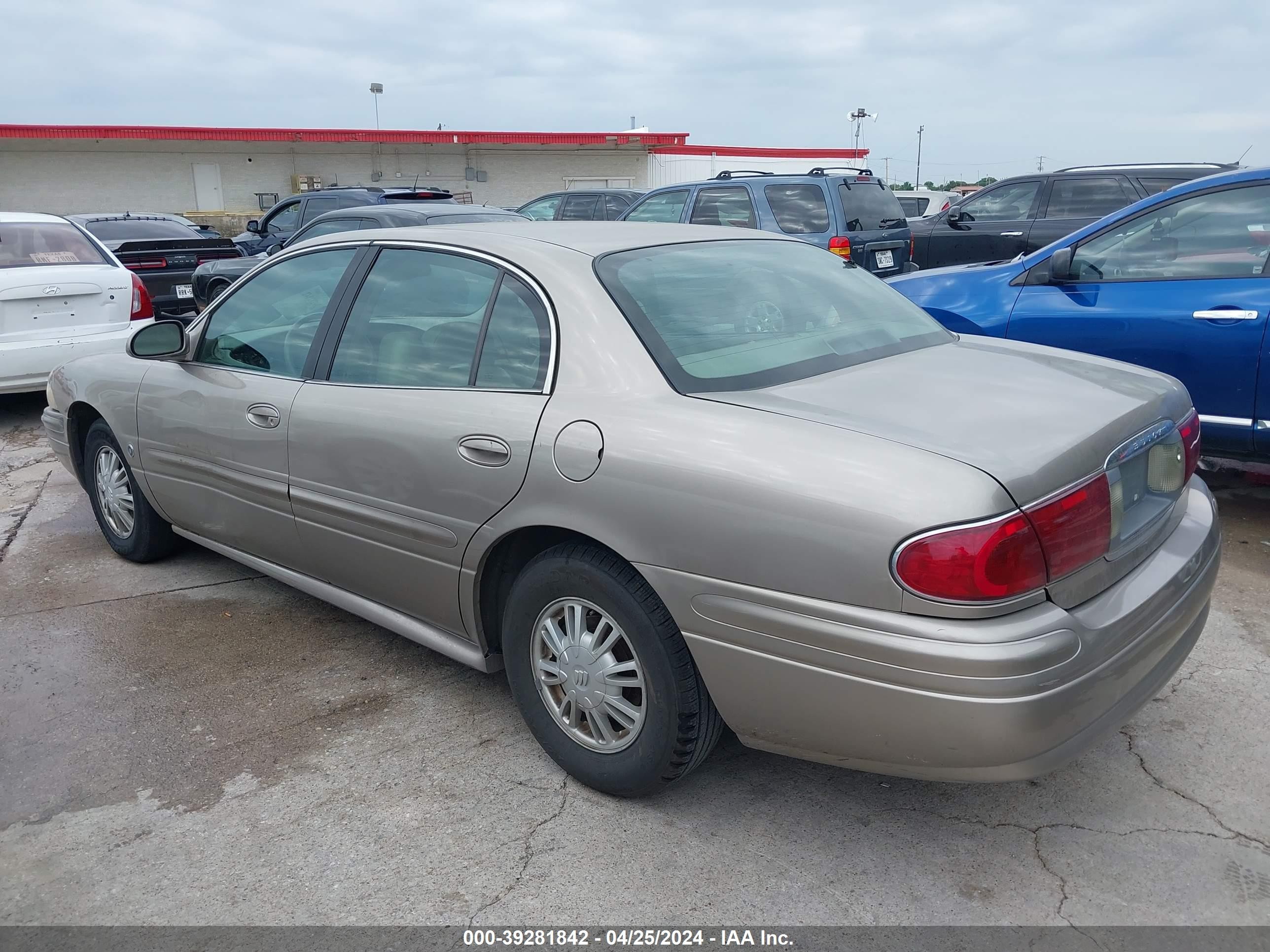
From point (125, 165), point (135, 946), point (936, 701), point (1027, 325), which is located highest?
point (125, 165)

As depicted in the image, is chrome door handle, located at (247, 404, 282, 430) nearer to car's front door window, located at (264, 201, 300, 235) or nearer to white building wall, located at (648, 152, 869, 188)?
car's front door window, located at (264, 201, 300, 235)

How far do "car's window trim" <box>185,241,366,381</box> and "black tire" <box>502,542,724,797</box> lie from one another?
1.31m

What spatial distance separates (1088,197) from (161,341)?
32.9 feet

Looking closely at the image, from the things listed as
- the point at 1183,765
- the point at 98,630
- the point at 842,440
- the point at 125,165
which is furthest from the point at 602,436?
the point at 125,165

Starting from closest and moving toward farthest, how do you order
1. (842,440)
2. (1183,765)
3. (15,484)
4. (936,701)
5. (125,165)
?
(936,701) → (842,440) → (1183,765) → (15,484) → (125,165)

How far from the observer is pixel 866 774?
3072 millimetres

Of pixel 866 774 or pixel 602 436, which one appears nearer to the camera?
pixel 602 436

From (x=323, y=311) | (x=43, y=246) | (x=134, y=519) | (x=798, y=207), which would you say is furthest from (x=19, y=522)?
(x=798, y=207)

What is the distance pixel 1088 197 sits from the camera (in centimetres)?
1109

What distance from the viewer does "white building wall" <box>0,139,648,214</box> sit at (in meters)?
29.0

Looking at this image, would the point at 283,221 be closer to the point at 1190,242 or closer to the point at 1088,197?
the point at 1088,197

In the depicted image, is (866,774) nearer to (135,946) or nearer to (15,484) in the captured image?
(135,946)

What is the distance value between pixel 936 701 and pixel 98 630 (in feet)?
11.5

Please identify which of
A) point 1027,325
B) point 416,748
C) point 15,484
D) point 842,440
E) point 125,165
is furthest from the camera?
point 125,165
